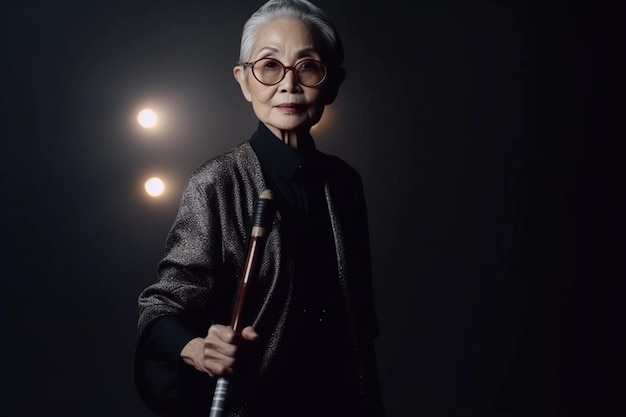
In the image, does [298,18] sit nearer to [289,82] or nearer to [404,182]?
[289,82]

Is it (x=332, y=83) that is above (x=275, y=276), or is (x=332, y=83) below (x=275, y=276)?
above

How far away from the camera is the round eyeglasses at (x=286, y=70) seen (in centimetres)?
93

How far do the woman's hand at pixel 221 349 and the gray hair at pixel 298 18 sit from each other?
417mm

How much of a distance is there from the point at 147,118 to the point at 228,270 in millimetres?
734

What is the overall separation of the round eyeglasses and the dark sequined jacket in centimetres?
10

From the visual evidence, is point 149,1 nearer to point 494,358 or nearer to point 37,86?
point 37,86

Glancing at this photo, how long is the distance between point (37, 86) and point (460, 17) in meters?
1.01

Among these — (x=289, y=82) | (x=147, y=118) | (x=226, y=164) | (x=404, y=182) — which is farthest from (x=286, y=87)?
(x=404, y=182)

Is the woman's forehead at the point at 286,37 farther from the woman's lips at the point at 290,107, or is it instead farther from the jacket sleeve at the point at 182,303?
the jacket sleeve at the point at 182,303

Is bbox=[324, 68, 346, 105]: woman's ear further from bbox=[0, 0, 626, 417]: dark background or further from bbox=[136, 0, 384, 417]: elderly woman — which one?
bbox=[0, 0, 626, 417]: dark background

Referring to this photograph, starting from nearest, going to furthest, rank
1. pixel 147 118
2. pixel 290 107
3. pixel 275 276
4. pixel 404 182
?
A: pixel 275 276, pixel 290 107, pixel 147 118, pixel 404 182

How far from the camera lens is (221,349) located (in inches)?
28.2

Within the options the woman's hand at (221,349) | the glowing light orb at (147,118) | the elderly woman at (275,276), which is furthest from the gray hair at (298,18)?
the glowing light orb at (147,118)

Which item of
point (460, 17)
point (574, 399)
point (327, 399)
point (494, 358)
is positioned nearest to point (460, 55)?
point (460, 17)
